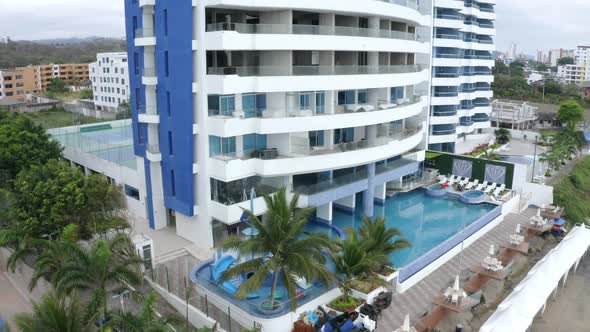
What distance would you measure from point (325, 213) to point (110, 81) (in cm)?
7144

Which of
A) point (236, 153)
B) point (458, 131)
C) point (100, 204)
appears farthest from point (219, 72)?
point (458, 131)

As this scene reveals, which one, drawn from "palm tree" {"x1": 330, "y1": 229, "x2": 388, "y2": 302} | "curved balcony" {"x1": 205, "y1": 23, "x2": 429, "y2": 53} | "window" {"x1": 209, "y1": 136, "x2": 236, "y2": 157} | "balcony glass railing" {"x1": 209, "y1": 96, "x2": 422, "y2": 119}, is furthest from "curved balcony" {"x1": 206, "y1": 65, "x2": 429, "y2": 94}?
"palm tree" {"x1": 330, "y1": 229, "x2": 388, "y2": 302}

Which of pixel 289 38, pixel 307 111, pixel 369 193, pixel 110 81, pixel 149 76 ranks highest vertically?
pixel 289 38

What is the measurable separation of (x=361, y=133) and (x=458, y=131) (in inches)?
1043

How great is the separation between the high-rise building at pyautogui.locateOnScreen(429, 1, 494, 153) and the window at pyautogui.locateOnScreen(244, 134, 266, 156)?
28.9 m

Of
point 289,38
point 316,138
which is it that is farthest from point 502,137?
point 289,38

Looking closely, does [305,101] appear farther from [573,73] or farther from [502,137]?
[573,73]

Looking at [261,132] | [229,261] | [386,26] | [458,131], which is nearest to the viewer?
[229,261]

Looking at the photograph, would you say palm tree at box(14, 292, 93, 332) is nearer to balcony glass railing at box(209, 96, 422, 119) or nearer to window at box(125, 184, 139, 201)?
balcony glass railing at box(209, 96, 422, 119)

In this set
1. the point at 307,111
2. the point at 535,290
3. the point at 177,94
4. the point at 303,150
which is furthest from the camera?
the point at 303,150

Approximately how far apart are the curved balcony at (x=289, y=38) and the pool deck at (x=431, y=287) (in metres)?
13.6

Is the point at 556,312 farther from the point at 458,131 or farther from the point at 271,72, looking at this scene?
the point at 458,131

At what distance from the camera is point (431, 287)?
79.7 ft

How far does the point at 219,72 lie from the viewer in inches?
992
